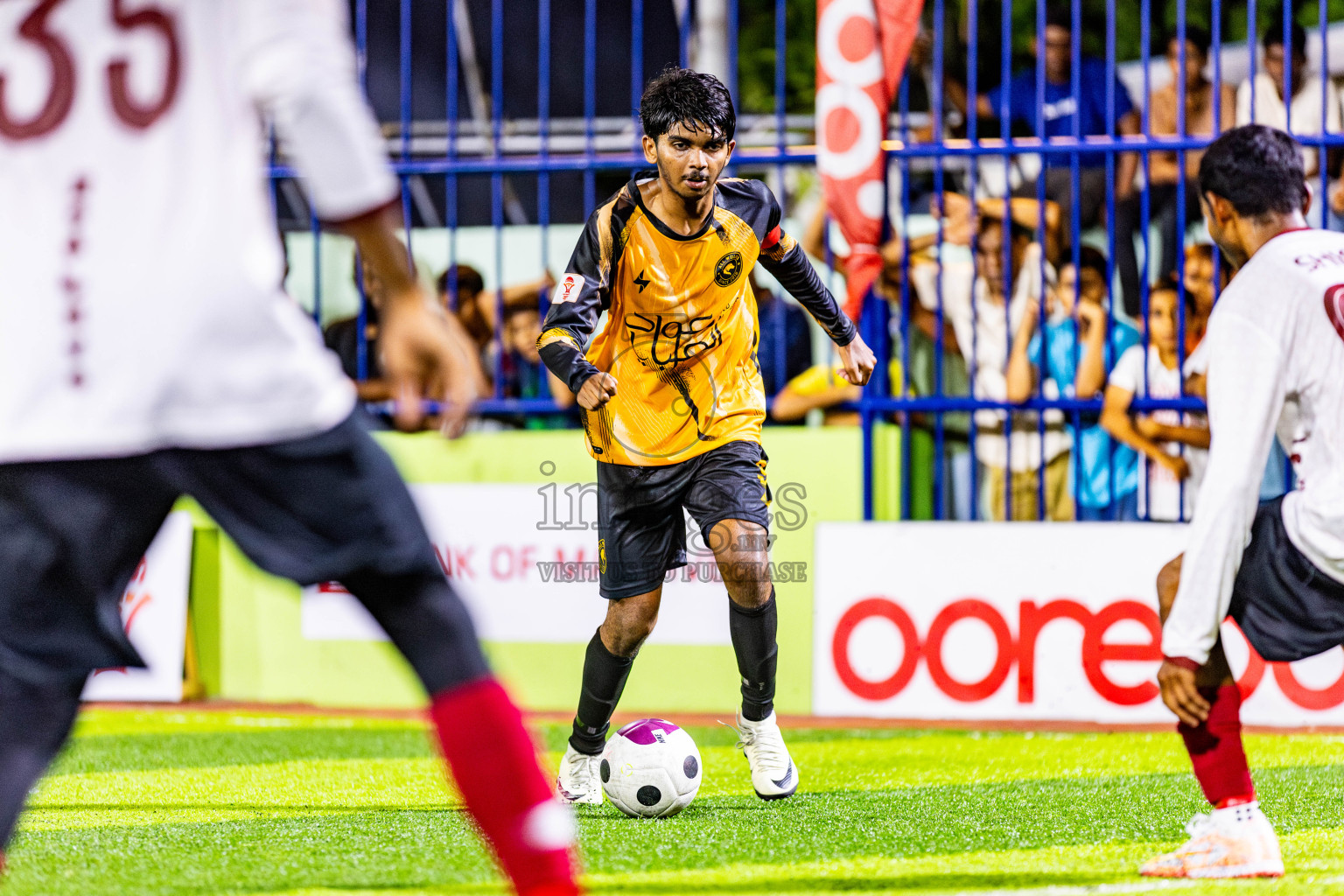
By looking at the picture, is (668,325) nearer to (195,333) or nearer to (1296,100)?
(195,333)

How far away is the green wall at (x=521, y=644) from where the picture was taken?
293 inches

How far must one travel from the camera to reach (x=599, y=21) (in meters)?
10.4

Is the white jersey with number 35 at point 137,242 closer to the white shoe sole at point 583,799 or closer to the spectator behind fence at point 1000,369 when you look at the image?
the white shoe sole at point 583,799

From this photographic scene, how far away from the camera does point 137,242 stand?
207 centimetres

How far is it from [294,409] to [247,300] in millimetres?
156

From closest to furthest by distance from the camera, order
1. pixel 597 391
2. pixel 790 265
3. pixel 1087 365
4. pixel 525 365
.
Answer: pixel 597 391
pixel 790 265
pixel 1087 365
pixel 525 365

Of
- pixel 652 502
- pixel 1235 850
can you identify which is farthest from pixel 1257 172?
pixel 652 502

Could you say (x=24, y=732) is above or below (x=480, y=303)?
below

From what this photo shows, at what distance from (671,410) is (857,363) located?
2.17ft

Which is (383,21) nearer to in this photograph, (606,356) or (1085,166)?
(1085,166)

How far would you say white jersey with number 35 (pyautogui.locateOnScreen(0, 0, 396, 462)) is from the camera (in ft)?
6.79

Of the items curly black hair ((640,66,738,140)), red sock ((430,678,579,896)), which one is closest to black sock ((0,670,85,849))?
red sock ((430,678,579,896))

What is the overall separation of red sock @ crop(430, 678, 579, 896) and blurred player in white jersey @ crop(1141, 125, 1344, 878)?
165 centimetres

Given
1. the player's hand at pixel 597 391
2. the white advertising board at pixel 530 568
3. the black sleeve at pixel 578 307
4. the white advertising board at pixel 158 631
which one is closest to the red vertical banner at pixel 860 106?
the white advertising board at pixel 530 568
